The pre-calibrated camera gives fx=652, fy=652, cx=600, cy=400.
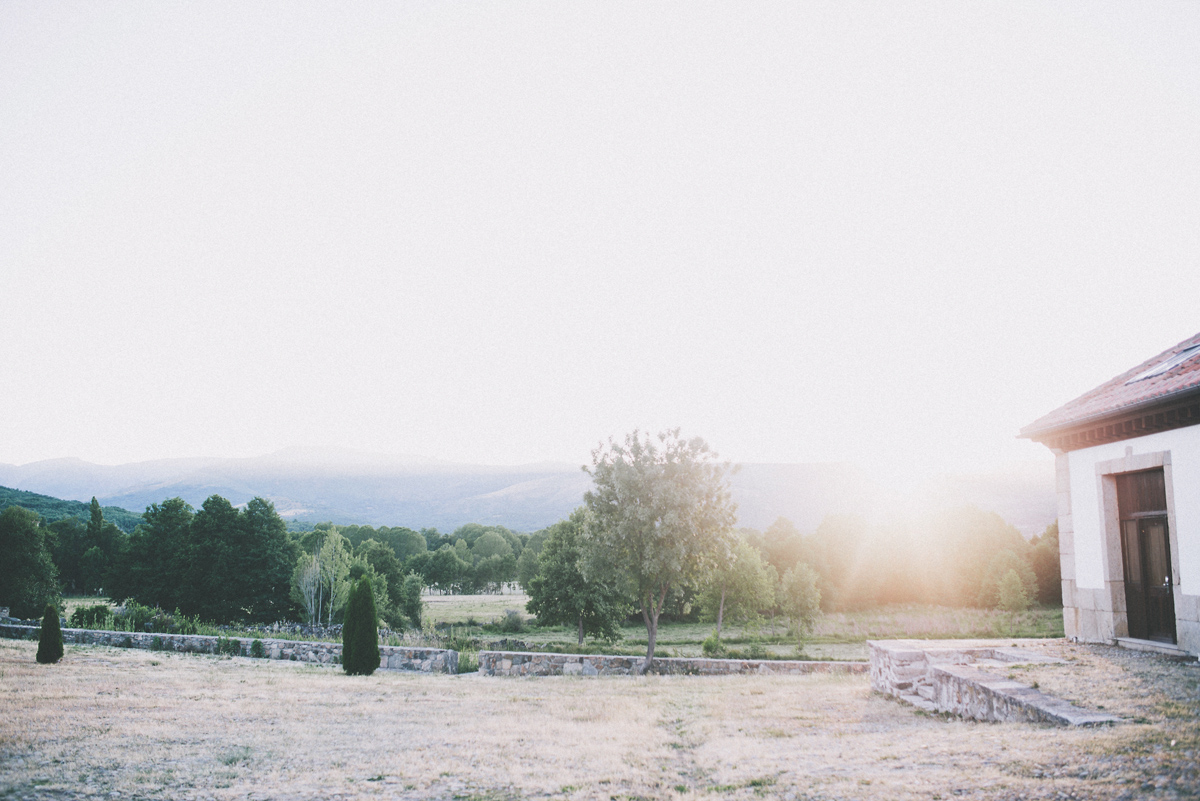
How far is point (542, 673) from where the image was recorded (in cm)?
1855

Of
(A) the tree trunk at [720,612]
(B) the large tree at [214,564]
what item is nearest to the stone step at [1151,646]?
(A) the tree trunk at [720,612]

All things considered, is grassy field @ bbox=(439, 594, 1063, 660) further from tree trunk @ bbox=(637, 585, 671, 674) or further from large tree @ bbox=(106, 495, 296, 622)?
large tree @ bbox=(106, 495, 296, 622)

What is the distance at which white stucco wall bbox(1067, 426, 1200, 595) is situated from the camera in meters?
11.6

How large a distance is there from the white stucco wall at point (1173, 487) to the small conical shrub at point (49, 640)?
25.4 metres

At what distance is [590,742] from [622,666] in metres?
9.79

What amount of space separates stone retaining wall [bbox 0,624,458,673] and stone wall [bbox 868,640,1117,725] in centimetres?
1240

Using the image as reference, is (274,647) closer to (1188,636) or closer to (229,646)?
(229,646)

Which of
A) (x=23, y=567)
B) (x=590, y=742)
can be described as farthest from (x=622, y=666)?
(x=23, y=567)

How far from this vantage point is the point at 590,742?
9.20m

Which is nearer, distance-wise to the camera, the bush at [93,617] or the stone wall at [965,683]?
the stone wall at [965,683]

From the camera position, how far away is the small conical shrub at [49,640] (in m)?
17.3

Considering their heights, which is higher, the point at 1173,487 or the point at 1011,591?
the point at 1173,487

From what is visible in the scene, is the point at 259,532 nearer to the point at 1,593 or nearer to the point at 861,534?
the point at 1,593

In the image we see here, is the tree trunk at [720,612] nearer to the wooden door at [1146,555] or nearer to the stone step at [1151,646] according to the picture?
the stone step at [1151,646]
